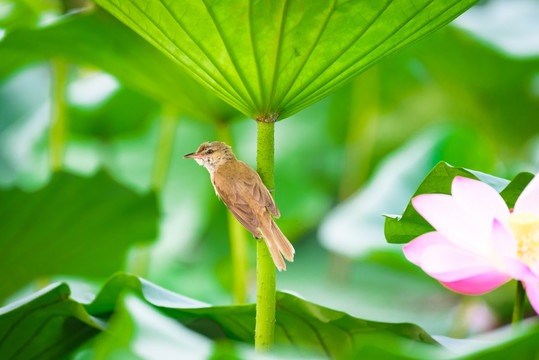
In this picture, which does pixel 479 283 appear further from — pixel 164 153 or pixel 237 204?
pixel 164 153

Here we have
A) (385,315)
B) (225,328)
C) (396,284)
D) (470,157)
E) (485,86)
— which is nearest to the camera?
(225,328)

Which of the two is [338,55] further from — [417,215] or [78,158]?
[78,158]

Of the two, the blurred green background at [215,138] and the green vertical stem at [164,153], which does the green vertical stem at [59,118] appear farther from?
the green vertical stem at [164,153]

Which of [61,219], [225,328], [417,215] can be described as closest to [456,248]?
[417,215]

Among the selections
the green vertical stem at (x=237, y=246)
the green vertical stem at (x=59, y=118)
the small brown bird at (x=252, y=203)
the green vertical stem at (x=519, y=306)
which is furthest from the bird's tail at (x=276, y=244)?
the green vertical stem at (x=59, y=118)

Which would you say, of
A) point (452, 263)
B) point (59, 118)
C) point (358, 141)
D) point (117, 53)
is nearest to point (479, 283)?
point (452, 263)

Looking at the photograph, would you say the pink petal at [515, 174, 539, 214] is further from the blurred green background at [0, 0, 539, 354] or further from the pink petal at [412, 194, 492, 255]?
the blurred green background at [0, 0, 539, 354]

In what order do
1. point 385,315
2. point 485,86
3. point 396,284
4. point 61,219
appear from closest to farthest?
point 61,219 → point 485,86 → point 385,315 → point 396,284
